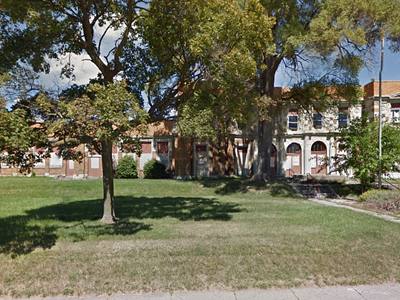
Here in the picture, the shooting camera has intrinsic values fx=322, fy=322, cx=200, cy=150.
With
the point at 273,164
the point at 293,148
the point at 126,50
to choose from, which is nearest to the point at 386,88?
the point at 293,148

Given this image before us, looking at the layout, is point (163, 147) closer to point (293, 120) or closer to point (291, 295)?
point (293, 120)

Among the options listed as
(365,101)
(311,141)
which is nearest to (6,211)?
(311,141)

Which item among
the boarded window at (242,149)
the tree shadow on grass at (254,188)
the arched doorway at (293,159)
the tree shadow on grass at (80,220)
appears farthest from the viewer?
the arched doorway at (293,159)

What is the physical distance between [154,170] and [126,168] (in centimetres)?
249

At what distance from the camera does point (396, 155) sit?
1738 centimetres

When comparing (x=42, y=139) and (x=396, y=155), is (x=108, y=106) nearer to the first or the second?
(x=42, y=139)

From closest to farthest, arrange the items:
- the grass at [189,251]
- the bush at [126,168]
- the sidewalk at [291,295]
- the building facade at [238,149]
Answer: the sidewalk at [291,295], the grass at [189,251], the bush at [126,168], the building facade at [238,149]

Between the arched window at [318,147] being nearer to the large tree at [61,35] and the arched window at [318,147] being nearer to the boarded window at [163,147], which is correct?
the boarded window at [163,147]

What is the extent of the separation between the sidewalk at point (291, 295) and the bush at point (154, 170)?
2185 centimetres

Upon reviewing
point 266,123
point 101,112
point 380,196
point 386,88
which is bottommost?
point 380,196

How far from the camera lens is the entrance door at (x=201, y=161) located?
2750 cm

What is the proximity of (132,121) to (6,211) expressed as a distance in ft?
24.6

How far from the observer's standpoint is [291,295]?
16.7 feet

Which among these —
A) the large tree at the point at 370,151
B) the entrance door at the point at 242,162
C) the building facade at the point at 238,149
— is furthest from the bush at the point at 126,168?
the large tree at the point at 370,151
